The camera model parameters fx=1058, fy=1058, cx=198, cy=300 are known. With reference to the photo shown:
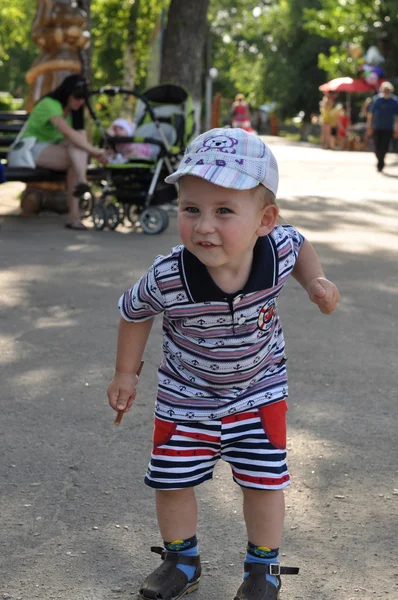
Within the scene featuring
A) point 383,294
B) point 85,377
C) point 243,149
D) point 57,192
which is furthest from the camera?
point 57,192

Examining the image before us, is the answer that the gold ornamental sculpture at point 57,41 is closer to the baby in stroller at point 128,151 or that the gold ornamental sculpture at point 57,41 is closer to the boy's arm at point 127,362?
the baby in stroller at point 128,151

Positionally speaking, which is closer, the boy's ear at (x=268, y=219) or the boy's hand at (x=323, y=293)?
the boy's ear at (x=268, y=219)

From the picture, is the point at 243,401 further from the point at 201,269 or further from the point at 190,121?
the point at 190,121

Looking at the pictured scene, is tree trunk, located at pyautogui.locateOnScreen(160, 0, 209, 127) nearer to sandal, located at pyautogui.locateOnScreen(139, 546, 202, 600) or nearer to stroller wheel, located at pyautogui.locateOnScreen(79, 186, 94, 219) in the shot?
stroller wheel, located at pyautogui.locateOnScreen(79, 186, 94, 219)

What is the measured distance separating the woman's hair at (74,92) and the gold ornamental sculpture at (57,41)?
68.8 inches

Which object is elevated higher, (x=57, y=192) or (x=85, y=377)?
(x=85, y=377)

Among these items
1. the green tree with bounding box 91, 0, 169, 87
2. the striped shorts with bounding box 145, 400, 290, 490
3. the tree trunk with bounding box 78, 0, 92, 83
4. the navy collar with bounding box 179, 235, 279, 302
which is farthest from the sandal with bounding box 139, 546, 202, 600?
the green tree with bounding box 91, 0, 169, 87

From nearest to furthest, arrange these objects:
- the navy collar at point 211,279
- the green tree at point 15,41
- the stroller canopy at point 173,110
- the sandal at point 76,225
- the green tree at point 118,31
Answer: the navy collar at point 211,279 < the sandal at point 76,225 < the stroller canopy at point 173,110 < the green tree at point 118,31 < the green tree at point 15,41

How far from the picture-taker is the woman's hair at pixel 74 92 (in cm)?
1116

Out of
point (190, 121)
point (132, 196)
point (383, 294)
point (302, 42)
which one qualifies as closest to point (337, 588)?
point (383, 294)

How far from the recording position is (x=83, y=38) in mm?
13203

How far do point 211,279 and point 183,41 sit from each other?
1236 centimetres

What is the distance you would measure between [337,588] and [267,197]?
3.82ft

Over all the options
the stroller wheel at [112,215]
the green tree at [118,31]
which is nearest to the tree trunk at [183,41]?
the stroller wheel at [112,215]
